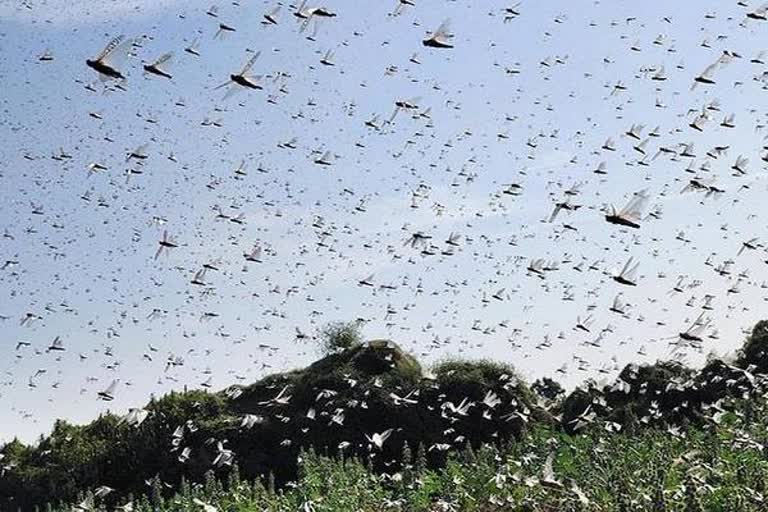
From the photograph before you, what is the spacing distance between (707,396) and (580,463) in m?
13.2

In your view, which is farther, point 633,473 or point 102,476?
point 102,476

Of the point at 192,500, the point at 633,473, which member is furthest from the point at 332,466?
the point at 633,473

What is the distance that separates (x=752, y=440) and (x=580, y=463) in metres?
2.81

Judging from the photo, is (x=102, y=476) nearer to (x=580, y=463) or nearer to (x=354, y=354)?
(x=354, y=354)

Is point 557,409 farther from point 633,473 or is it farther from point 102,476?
point 633,473

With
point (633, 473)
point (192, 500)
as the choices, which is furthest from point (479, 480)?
point (192, 500)

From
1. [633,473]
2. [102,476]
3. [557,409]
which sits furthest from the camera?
[557,409]

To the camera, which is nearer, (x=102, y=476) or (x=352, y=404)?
(x=352, y=404)

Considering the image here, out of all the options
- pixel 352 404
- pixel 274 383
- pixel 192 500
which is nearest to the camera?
pixel 192 500

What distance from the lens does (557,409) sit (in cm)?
3203

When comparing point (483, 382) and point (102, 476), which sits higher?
point (483, 382)

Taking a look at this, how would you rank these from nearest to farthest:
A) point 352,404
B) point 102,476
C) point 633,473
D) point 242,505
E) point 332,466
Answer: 1. point 633,473
2. point 242,505
3. point 332,466
4. point 352,404
5. point 102,476

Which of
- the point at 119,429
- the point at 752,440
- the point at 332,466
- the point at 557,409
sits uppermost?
the point at 752,440

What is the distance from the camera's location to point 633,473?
1430cm
